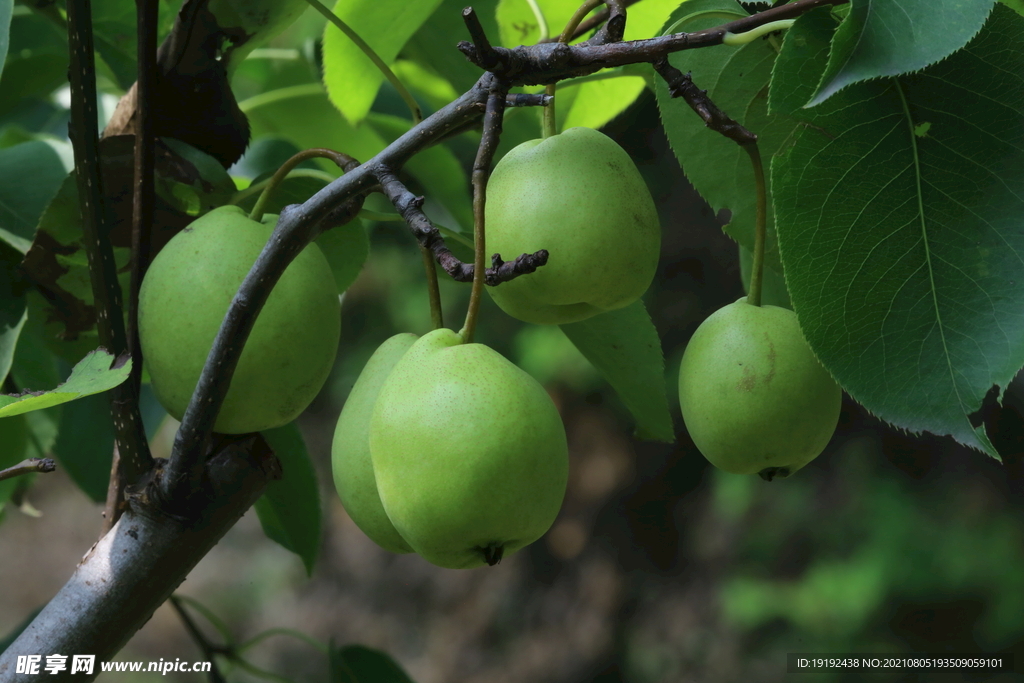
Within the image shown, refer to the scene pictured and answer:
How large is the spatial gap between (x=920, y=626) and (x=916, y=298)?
6.40 ft

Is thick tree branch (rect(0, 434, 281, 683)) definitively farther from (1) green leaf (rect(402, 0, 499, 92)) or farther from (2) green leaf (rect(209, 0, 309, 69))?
(1) green leaf (rect(402, 0, 499, 92))

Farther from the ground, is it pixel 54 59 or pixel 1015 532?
pixel 54 59

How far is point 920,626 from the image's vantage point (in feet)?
6.78

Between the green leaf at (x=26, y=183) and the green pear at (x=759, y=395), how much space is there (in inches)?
21.5

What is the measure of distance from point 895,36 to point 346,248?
0.45 m

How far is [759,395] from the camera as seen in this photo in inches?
18.9

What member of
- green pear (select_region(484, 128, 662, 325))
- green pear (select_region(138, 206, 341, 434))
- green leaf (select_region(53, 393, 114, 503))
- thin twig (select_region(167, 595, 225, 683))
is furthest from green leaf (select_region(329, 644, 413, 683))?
green pear (select_region(484, 128, 662, 325))

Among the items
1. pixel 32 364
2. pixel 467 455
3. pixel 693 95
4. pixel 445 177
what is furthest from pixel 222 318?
pixel 445 177

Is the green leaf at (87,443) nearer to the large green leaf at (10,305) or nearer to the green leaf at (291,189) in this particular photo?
the large green leaf at (10,305)

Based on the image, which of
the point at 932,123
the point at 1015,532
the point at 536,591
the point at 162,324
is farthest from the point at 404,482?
the point at 536,591

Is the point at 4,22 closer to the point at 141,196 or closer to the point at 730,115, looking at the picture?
the point at 141,196

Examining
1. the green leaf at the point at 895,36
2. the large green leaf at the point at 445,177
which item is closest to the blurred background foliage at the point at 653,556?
the large green leaf at the point at 445,177

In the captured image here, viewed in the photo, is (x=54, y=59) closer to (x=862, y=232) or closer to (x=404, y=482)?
(x=404, y=482)

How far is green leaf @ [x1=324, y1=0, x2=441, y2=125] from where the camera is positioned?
2.24 feet
